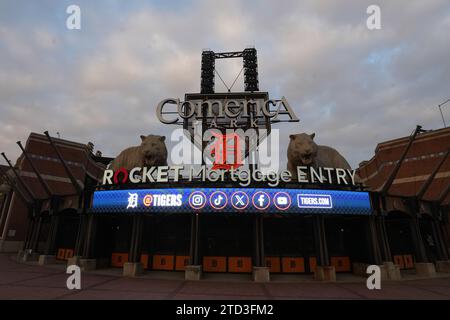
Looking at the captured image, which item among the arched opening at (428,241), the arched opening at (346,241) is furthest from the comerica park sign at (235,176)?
the arched opening at (428,241)

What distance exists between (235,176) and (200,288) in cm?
842

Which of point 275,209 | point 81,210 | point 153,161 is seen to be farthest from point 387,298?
point 81,210

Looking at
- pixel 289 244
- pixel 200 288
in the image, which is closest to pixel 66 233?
pixel 200 288

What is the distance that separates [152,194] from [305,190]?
12251 millimetres

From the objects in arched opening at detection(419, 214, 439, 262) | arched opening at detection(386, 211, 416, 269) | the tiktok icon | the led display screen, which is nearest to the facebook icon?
the led display screen

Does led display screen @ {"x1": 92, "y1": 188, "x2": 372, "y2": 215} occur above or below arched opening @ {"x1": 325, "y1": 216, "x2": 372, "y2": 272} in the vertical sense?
above

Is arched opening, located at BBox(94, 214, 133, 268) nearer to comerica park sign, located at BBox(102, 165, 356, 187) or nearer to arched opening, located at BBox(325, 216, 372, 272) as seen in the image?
comerica park sign, located at BBox(102, 165, 356, 187)

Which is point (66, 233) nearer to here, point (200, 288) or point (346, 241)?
point (200, 288)

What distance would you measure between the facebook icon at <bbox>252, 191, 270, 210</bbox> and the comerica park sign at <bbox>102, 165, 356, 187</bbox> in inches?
39.8

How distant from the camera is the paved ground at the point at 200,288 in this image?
12.6m

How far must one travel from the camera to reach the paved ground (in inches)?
497

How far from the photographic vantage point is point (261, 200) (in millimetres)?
18469
